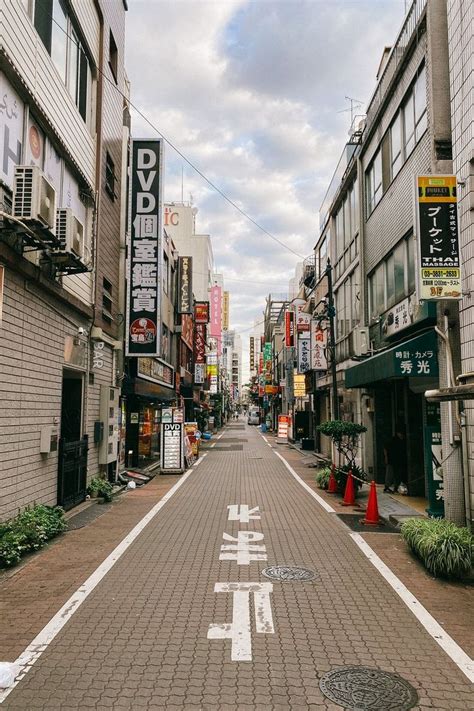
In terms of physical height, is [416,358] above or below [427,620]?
above

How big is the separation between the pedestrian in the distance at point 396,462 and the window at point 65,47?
12.0 meters

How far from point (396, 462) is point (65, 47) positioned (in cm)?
1326

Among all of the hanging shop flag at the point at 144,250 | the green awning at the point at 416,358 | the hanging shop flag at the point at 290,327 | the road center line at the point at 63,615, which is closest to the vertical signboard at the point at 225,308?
the hanging shop flag at the point at 290,327

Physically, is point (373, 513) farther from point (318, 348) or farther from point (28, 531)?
point (318, 348)

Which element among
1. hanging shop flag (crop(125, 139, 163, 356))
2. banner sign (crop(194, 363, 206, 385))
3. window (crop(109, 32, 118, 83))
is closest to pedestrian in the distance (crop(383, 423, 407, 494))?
hanging shop flag (crop(125, 139, 163, 356))

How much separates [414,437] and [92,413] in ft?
29.6

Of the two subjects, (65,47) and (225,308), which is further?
(225,308)

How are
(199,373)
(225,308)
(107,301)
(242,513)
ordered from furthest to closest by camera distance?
(225,308) → (199,373) → (107,301) → (242,513)

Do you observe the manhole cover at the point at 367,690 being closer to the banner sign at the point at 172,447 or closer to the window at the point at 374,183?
the window at the point at 374,183

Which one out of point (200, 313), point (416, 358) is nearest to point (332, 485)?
point (416, 358)

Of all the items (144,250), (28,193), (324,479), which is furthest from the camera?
(144,250)

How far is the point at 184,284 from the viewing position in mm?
36094

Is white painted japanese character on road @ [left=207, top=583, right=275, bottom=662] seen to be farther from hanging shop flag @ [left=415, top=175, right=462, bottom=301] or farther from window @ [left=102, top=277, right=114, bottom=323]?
window @ [left=102, top=277, right=114, bottom=323]

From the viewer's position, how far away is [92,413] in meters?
15.1
